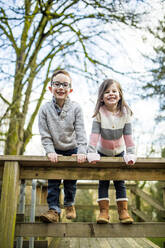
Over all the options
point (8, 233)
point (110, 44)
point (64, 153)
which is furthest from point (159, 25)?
point (8, 233)

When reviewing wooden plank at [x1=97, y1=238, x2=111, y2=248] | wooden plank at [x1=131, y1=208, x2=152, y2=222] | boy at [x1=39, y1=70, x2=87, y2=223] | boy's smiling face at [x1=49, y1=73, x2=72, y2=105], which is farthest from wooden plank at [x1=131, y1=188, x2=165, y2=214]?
boy's smiling face at [x1=49, y1=73, x2=72, y2=105]

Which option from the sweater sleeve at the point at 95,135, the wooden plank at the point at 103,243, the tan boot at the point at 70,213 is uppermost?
the sweater sleeve at the point at 95,135

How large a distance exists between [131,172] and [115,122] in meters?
0.49

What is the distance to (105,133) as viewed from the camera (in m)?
2.30

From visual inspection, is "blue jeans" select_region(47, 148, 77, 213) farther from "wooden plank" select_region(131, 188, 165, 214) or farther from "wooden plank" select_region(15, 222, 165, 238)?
"wooden plank" select_region(131, 188, 165, 214)

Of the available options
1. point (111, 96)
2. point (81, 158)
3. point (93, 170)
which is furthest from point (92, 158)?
point (111, 96)

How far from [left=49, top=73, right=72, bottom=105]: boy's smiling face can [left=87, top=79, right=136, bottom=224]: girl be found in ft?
1.09

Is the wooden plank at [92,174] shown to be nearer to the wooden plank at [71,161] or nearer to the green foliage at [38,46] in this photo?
the wooden plank at [71,161]

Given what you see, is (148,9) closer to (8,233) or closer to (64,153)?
(64,153)

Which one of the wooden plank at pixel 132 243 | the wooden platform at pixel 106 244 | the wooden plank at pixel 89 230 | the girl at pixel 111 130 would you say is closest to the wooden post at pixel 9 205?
the wooden plank at pixel 89 230

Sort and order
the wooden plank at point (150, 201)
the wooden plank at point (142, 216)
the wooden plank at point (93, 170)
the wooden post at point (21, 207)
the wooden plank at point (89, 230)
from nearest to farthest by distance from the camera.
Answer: the wooden plank at point (89, 230) → the wooden plank at point (93, 170) → the wooden post at point (21, 207) → the wooden plank at point (150, 201) → the wooden plank at point (142, 216)

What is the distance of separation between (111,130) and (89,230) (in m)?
0.88

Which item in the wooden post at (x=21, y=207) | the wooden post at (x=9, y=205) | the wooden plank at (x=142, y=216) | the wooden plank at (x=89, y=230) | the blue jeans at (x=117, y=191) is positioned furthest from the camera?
the wooden plank at (x=142, y=216)

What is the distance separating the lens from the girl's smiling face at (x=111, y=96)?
235 cm
